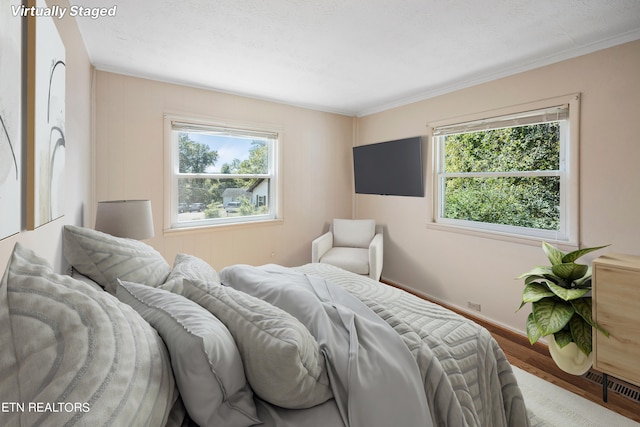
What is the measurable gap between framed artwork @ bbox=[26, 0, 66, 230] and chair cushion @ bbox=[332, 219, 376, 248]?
10.2 ft

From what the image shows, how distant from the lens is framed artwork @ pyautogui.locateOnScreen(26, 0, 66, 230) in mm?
1056

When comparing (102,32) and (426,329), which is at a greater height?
(102,32)

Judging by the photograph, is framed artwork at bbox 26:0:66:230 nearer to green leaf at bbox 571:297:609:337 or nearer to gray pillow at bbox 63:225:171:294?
gray pillow at bbox 63:225:171:294

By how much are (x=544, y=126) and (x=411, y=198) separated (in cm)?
153

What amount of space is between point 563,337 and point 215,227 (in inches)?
130

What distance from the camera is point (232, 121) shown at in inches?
139

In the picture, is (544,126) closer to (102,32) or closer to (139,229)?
(139,229)

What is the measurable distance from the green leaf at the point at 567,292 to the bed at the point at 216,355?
955mm

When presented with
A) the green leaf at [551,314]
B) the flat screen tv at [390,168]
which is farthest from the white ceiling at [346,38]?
the green leaf at [551,314]

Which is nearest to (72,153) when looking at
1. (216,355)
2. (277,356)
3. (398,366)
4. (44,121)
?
(44,121)

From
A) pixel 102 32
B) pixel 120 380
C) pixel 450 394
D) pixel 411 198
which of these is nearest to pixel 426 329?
pixel 450 394

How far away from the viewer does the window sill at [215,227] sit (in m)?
3.24

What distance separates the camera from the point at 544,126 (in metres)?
2.76

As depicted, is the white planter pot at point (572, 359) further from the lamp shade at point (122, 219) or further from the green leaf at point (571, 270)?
the lamp shade at point (122, 219)
